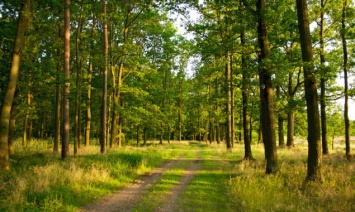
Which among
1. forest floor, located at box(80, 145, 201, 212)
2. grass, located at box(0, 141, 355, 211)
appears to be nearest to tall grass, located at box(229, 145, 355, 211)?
grass, located at box(0, 141, 355, 211)

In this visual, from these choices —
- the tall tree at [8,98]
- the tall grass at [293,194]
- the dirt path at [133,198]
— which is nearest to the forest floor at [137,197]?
the dirt path at [133,198]

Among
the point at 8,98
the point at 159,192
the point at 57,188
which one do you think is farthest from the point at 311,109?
the point at 8,98

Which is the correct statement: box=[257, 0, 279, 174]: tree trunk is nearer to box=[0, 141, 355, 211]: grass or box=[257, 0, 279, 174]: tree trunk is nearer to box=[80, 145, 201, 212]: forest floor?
box=[0, 141, 355, 211]: grass

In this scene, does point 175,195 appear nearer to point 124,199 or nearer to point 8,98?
point 124,199

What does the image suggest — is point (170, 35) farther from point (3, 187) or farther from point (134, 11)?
point (3, 187)

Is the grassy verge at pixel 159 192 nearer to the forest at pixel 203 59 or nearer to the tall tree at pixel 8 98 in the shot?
the forest at pixel 203 59

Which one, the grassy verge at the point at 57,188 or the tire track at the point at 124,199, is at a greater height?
the grassy verge at the point at 57,188

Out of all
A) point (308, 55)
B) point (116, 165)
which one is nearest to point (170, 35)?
point (116, 165)

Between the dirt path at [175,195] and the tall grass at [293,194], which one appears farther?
the dirt path at [175,195]

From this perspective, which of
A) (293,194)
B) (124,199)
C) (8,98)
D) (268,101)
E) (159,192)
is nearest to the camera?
(293,194)

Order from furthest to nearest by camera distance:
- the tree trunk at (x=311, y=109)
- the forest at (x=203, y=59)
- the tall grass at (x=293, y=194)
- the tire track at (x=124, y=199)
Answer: the forest at (x=203, y=59) < the tree trunk at (x=311, y=109) < the tire track at (x=124, y=199) < the tall grass at (x=293, y=194)

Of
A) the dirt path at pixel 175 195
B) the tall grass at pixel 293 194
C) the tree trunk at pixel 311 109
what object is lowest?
the dirt path at pixel 175 195

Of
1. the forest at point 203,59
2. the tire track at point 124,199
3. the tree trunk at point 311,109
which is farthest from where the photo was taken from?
the forest at point 203,59

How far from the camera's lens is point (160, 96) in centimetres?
4278
